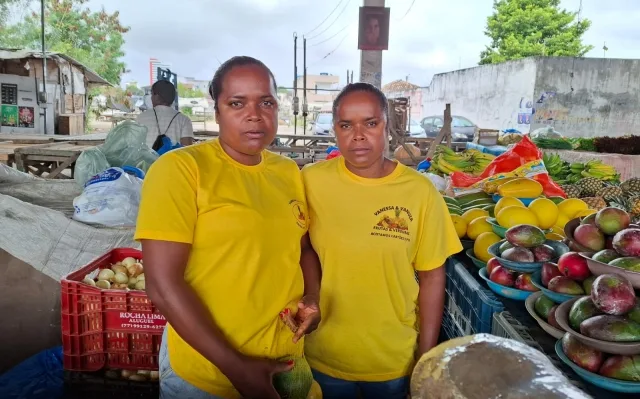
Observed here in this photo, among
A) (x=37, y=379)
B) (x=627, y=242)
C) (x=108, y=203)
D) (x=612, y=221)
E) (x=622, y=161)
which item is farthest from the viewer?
(x=622, y=161)

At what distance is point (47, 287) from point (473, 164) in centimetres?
447

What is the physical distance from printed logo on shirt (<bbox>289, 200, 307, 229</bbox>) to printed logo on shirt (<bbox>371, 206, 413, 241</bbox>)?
30 centimetres

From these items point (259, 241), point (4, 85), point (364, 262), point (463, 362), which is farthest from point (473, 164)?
point (4, 85)

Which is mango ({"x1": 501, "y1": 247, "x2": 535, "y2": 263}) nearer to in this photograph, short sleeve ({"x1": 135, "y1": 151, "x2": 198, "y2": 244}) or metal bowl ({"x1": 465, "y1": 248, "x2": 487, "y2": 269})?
metal bowl ({"x1": 465, "y1": 248, "x2": 487, "y2": 269})

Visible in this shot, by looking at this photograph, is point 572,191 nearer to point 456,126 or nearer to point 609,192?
point 609,192

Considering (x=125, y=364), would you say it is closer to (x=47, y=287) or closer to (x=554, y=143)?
(x=47, y=287)

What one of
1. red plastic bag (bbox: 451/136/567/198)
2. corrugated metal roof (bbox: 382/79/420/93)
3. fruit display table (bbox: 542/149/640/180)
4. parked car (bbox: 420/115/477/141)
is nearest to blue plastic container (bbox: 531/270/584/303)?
red plastic bag (bbox: 451/136/567/198)

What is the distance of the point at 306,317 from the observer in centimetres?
157

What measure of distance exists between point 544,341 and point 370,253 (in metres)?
0.68

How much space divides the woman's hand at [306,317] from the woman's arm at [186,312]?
0.19 m

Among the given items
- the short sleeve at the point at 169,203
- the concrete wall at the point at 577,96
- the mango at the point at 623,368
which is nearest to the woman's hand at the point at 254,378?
the short sleeve at the point at 169,203

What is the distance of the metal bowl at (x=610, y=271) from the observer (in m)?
1.54

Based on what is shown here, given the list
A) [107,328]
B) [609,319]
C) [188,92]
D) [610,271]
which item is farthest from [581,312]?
[188,92]

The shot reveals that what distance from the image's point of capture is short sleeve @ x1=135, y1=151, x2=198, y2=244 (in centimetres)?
131
